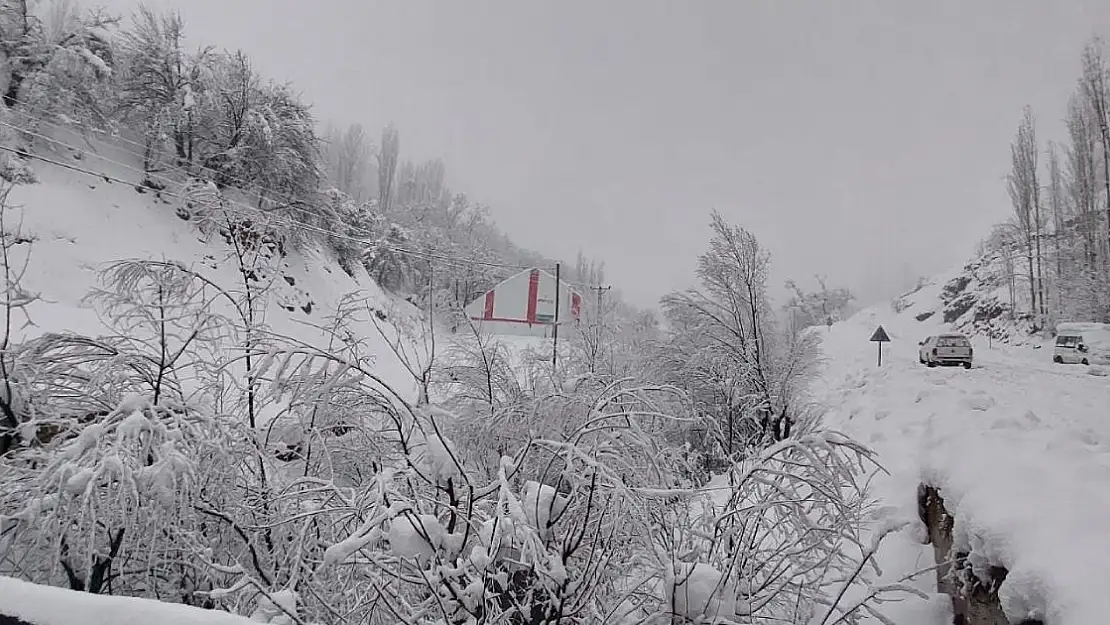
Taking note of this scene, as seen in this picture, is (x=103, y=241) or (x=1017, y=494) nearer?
(x=1017, y=494)

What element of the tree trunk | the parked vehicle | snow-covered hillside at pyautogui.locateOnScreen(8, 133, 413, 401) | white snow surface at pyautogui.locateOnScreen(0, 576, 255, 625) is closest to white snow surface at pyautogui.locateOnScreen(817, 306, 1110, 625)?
white snow surface at pyautogui.locateOnScreen(0, 576, 255, 625)

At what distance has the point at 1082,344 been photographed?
14078 millimetres

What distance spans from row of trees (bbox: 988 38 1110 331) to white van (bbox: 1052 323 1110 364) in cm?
110

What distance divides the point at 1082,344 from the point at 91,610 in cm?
1964

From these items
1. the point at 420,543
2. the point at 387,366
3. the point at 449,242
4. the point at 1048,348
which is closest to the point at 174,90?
the point at 387,366

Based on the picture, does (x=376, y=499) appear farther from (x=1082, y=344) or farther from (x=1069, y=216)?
(x=1069, y=216)

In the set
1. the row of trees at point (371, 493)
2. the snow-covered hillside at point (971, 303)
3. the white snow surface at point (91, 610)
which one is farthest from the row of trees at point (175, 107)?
the snow-covered hillside at point (971, 303)

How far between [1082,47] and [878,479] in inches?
237

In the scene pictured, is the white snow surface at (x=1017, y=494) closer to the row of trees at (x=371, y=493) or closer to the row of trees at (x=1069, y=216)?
the row of trees at (x=371, y=493)

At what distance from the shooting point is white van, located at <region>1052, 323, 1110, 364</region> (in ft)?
42.3

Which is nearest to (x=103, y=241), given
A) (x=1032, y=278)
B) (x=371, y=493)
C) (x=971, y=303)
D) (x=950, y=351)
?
(x=371, y=493)

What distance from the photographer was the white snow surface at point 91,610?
3.00ft

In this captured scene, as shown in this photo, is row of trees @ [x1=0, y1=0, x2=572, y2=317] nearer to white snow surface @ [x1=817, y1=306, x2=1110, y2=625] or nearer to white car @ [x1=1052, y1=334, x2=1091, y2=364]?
white snow surface @ [x1=817, y1=306, x2=1110, y2=625]

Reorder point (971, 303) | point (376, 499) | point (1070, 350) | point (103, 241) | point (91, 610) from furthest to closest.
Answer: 1. point (971, 303)
2. point (1070, 350)
3. point (103, 241)
4. point (376, 499)
5. point (91, 610)
